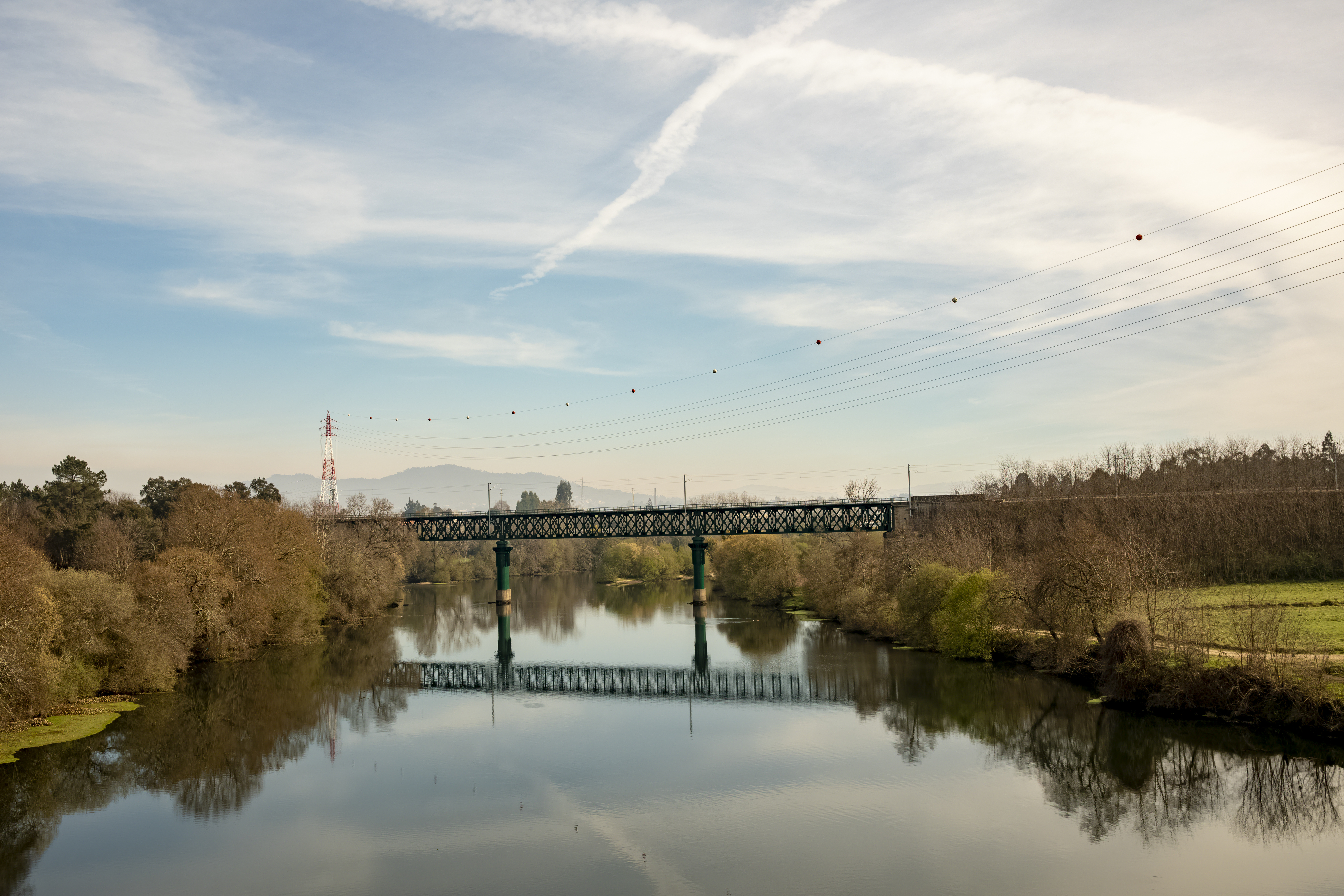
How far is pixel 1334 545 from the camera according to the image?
69.4 metres

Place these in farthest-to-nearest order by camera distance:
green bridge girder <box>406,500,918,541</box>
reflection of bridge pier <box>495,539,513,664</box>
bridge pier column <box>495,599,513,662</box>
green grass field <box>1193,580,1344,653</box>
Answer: green bridge girder <box>406,500,918,541</box>
reflection of bridge pier <box>495,539,513,664</box>
bridge pier column <box>495,599,513,662</box>
green grass field <box>1193,580,1344,653</box>

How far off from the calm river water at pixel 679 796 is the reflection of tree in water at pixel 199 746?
0.15m

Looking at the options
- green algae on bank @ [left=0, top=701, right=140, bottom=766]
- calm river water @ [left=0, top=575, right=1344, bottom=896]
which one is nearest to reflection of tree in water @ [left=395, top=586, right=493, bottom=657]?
calm river water @ [left=0, top=575, right=1344, bottom=896]

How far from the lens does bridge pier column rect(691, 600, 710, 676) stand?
2281 inches

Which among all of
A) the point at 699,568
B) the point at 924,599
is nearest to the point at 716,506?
the point at 699,568

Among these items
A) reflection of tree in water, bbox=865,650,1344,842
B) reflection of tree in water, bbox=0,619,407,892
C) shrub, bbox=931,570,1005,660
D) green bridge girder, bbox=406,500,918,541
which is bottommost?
reflection of tree in water, bbox=865,650,1344,842

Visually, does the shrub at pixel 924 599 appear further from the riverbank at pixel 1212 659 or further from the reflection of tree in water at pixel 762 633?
the reflection of tree in water at pixel 762 633

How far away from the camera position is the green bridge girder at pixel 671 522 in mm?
95562

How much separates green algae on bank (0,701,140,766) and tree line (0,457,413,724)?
71 cm

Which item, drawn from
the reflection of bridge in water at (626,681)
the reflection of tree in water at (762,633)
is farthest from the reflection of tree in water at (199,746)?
the reflection of tree in water at (762,633)

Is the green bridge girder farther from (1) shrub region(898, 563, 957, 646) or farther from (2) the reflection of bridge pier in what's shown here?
(1) shrub region(898, 563, 957, 646)

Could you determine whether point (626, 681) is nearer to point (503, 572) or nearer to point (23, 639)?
point (23, 639)

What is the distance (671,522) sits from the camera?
358ft

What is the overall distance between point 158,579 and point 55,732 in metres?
13.9
